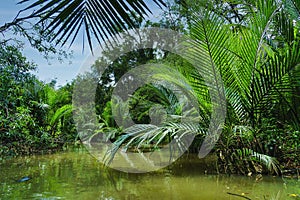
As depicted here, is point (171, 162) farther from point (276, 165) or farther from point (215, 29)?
point (215, 29)

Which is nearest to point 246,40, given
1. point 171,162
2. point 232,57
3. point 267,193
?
point 232,57

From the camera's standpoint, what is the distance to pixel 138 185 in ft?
9.86

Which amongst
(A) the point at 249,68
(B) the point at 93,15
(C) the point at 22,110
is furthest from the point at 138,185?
(B) the point at 93,15

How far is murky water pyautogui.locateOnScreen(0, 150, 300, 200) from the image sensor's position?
2584 mm

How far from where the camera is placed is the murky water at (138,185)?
2584 millimetres

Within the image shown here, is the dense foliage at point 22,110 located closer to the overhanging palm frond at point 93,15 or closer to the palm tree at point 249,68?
the palm tree at point 249,68

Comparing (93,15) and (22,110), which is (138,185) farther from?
(93,15)

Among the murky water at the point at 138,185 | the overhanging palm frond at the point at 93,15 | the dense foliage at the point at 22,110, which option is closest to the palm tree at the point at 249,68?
the murky water at the point at 138,185

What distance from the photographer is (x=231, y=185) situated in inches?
118

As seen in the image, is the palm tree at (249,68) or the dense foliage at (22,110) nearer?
the palm tree at (249,68)

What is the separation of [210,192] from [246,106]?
135 centimetres

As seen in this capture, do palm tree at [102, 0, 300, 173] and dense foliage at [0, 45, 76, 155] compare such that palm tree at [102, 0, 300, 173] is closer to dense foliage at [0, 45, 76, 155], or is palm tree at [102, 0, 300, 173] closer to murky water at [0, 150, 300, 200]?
murky water at [0, 150, 300, 200]

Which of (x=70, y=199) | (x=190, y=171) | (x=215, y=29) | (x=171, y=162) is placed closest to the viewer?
(x=70, y=199)

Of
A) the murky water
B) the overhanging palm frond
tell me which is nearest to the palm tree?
the murky water
